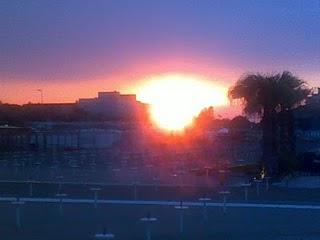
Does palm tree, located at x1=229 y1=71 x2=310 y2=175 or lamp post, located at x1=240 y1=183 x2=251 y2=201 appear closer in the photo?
lamp post, located at x1=240 y1=183 x2=251 y2=201

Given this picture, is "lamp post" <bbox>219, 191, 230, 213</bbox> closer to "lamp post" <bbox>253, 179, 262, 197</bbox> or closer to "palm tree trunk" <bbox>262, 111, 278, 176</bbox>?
"lamp post" <bbox>253, 179, 262, 197</bbox>

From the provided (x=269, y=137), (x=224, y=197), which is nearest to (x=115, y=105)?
(x=269, y=137)

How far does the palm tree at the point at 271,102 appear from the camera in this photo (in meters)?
32.2

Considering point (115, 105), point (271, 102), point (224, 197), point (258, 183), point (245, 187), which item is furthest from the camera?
point (115, 105)

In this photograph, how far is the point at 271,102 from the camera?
32.2m

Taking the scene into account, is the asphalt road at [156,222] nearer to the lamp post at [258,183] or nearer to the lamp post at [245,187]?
the lamp post at [245,187]

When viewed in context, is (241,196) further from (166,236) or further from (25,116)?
(25,116)

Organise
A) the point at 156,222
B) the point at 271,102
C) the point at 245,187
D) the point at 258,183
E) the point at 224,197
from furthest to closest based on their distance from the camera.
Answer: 1. the point at 271,102
2. the point at 258,183
3. the point at 245,187
4. the point at 224,197
5. the point at 156,222

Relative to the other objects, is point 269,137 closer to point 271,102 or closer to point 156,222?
point 271,102

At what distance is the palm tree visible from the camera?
3219cm

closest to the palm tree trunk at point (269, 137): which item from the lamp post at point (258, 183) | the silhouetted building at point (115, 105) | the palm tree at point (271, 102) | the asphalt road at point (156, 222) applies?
the palm tree at point (271, 102)

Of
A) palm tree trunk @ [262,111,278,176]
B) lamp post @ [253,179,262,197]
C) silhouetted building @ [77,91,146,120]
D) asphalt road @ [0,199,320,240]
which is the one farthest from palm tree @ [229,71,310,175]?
silhouetted building @ [77,91,146,120]

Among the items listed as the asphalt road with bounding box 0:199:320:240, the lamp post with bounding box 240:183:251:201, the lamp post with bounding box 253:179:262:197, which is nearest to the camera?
the asphalt road with bounding box 0:199:320:240

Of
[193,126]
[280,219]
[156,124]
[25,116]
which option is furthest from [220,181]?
[25,116]
